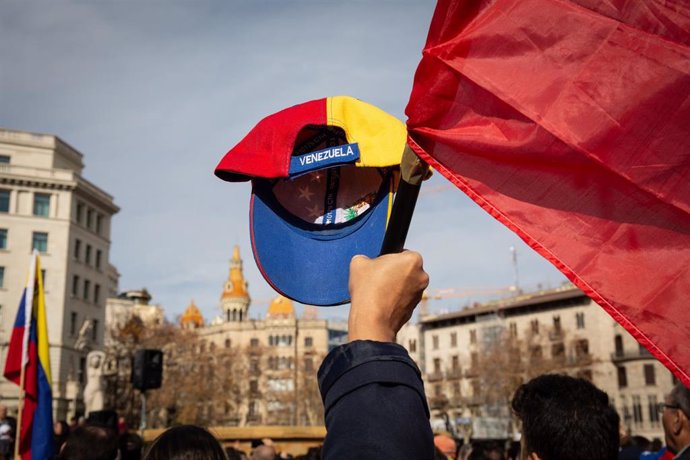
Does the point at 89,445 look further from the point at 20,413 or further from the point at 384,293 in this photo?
the point at 20,413

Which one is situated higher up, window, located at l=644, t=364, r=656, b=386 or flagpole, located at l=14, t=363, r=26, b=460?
window, located at l=644, t=364, r=656, b=386

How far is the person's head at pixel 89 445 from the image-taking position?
3564 millimetres

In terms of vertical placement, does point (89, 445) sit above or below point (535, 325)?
below

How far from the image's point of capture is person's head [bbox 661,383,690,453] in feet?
12.3

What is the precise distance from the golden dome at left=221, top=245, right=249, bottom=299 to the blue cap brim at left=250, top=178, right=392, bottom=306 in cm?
10038

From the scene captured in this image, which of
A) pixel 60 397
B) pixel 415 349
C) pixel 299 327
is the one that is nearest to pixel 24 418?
pixel 60 397

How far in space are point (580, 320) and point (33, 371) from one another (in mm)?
49951

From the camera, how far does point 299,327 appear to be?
8806 cm

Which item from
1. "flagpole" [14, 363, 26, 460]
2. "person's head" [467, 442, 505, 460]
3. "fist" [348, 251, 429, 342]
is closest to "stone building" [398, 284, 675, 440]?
"flagpole" [14, 363, 26, 460]

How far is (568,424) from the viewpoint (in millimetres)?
2066

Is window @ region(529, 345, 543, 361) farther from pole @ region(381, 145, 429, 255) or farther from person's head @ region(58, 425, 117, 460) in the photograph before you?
pole @ region(381, 145, 429, 255)

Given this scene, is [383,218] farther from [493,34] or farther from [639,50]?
[639,50]

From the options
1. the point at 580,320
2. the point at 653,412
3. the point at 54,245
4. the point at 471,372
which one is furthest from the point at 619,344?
the point at 54,245

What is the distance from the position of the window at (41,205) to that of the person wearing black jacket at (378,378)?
158ft
